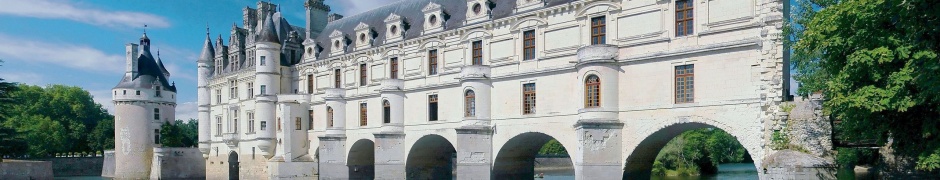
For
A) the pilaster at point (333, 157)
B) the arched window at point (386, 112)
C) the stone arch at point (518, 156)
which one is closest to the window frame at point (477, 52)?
the stone arch at point (518, 156)

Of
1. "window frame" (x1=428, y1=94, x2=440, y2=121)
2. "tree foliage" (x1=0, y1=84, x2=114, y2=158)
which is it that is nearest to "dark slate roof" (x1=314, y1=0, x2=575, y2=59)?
"window frame" (x1=428, y1=94, x2=440, y2=121)

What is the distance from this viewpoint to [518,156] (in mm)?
28000

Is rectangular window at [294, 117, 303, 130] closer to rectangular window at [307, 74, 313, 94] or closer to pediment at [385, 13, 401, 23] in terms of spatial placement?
rectangular window at [307, 74, 313, 94]

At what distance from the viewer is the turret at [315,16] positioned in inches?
1628

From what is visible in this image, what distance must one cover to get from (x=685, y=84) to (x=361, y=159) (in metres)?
18.9

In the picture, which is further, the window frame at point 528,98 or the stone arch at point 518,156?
A: the stone arch at point 518,156

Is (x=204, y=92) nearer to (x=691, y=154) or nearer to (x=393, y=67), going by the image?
(x=393, y=67)

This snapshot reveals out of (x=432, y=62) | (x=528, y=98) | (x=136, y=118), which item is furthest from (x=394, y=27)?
(x=136, y=118)

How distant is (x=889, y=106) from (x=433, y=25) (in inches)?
745

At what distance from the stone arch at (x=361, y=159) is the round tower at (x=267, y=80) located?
21.4 feet

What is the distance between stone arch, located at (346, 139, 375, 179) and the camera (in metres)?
34.4

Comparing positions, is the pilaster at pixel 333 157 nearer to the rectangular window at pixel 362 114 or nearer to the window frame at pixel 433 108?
the rectangular window at pixel 362 114

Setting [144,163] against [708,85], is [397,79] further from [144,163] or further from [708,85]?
[144,163]

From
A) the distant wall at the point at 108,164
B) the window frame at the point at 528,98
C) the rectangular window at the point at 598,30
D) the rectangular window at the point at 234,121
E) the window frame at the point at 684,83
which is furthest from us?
the distant wall at the point at 108,164
